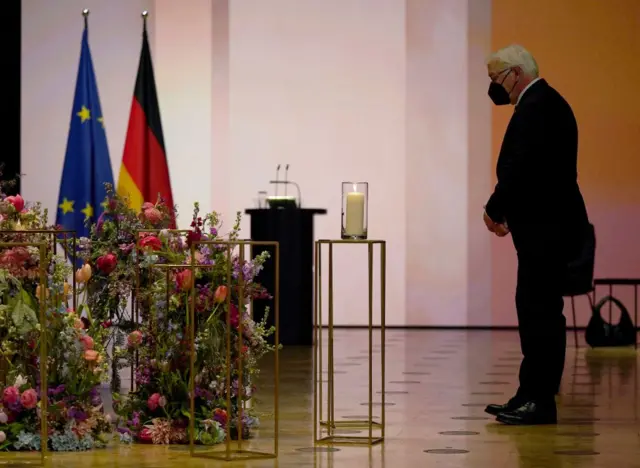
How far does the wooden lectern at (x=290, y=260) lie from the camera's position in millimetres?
8461

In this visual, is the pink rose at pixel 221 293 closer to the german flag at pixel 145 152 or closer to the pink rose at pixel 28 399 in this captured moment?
the pink rose at pixel 28 399

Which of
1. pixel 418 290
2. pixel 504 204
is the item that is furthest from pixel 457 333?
pixel 504 204

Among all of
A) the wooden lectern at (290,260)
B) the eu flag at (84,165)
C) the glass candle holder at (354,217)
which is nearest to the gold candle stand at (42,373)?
the glass candle holder at (354,217)

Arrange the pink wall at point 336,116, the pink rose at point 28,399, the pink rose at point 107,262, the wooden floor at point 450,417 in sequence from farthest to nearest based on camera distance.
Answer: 1. the pink wall at point 336,116
2. the pink rose at point 107,262
3. the pink rose at point 28,399
4. the wooden floor at point 450,417

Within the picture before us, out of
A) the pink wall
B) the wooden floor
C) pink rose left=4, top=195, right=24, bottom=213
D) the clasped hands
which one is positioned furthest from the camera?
the pink wall

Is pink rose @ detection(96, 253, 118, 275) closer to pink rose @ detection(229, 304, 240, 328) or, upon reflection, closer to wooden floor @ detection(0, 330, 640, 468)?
wooden floor @ detection(0, 330, 640, 468)

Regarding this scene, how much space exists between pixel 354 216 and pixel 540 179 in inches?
39.2

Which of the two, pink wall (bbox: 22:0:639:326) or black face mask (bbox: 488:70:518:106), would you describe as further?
pink wall (bbox: 22:0:639:326)

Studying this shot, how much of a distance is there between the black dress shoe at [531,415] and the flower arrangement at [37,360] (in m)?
1.51

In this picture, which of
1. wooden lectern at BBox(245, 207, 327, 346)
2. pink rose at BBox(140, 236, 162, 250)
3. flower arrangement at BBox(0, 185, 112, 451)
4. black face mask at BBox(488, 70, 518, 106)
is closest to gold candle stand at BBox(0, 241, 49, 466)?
flower arrangement at BBox(0, 185, 112, 451)

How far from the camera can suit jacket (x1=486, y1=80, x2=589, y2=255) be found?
4.52m

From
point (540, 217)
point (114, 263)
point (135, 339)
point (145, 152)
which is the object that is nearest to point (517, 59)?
point (540, 217)

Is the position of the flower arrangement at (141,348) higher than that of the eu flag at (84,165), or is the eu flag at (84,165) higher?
the eu flag at (84,165)

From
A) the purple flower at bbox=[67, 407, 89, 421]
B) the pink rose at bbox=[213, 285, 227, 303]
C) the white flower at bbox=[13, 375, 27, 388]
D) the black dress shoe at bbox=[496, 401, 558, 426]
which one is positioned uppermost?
the pink rose at bbox=[213, 285, 227, 303]
